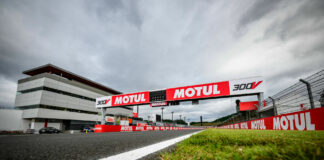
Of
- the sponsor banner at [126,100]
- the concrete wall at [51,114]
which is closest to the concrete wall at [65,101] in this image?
the concrete wall at [51,114]

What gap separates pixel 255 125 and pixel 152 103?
42.9 feet

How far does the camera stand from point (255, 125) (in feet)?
28.6

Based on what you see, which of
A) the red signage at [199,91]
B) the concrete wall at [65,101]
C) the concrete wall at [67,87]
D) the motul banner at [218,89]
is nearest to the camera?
the motul banner at [218,89]

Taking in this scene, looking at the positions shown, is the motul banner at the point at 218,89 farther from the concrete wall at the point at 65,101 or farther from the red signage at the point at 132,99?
the concrete wall at the point at 65,101

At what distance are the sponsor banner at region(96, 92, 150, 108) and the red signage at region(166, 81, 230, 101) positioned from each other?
144 inches

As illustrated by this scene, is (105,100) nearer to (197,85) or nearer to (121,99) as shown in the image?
(121,99)

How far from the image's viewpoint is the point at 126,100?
867 inches

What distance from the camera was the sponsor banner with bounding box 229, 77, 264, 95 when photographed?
1481 centimetres

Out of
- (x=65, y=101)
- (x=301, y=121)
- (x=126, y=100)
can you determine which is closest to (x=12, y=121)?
(x=65, y=101)

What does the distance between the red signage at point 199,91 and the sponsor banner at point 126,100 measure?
3.66 m

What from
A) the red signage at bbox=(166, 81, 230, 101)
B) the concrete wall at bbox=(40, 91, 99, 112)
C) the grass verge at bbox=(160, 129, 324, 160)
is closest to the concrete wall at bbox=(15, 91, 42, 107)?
the concrete wall at bbox=(40, 91, 99, 112)

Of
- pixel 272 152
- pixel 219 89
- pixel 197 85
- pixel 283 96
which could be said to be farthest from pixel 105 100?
pixel 272 152

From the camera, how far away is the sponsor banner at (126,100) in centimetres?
2031

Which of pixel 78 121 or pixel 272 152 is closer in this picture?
pixel 272 152
